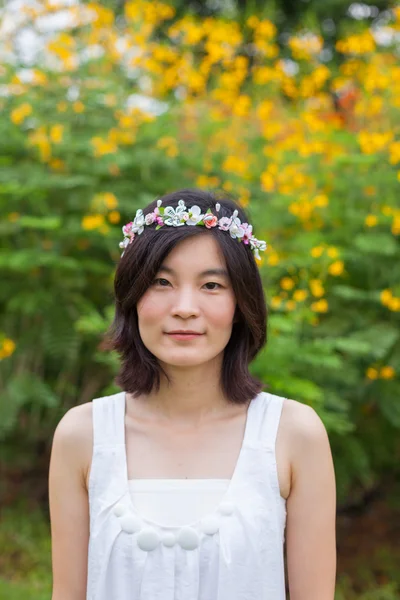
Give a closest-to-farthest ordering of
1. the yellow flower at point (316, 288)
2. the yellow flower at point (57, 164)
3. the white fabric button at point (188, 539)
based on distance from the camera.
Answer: the white fabric button at point (188, 539) → the yellow flower at point (316, 288) → the yellow flower at point (57, 164)

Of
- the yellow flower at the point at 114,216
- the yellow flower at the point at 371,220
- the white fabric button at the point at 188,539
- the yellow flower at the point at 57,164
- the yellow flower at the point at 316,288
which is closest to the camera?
the white fabric button at the point at 188,539

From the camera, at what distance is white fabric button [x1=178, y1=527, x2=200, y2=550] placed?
5.33 ft

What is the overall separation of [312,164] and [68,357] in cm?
167

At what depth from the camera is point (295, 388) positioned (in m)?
3.09

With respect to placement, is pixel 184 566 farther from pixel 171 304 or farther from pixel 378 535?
pixel 378 535

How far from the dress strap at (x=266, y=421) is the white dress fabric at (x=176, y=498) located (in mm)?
114

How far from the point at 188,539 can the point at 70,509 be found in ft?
1.00

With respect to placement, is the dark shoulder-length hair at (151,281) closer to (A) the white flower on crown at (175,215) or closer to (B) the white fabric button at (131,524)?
(A) the white flower on crown at (175,215)

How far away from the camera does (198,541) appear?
64.2 inches

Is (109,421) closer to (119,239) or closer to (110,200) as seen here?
(110,200)

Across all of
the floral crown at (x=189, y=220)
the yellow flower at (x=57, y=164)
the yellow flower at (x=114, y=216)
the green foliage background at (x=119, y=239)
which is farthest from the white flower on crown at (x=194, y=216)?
the yellow flower at (x=57, y=164)

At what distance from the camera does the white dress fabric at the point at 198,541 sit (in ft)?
5.35

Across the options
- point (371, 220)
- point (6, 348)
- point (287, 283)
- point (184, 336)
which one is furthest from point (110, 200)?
point (184, 336)

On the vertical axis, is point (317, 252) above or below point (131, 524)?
above
